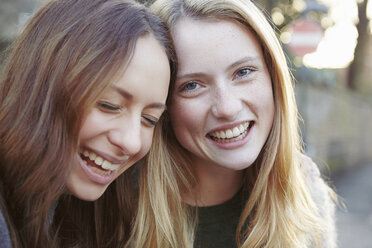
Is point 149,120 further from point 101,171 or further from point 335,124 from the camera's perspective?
point 335,124

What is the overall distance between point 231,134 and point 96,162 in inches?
29.5

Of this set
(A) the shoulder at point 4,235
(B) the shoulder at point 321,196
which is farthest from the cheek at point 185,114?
(A) the shoulder at point 4,235

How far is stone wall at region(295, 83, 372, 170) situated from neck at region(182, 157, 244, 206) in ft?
15.2

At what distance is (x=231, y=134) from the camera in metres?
2.29

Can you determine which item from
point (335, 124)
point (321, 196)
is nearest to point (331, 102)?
point (335, 124)

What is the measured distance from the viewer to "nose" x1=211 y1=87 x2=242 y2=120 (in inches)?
85.9

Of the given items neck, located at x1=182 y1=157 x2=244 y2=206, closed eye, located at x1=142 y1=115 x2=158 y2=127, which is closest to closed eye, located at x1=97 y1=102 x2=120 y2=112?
closed eye, located at x1=142 y1=115 x2=158 y2=127

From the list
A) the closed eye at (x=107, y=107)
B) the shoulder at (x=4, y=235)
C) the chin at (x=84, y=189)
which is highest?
the closed eye at (x=107, y=107)

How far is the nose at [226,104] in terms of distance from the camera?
2.18 meters

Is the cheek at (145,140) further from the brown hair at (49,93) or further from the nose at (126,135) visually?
the brown hair at (49,93)

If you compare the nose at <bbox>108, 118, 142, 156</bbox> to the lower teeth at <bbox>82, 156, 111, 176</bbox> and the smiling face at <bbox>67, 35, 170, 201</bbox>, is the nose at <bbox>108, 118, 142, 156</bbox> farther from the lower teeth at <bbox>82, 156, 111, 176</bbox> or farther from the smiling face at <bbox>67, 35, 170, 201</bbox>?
the lower teeth at <bbox>82, 156, 111, 176</bbox>

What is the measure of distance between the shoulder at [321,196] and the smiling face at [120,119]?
49.0 inches

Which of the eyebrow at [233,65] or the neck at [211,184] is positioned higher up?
the eyebrow at [233,65]

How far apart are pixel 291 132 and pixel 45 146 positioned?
139 cm
